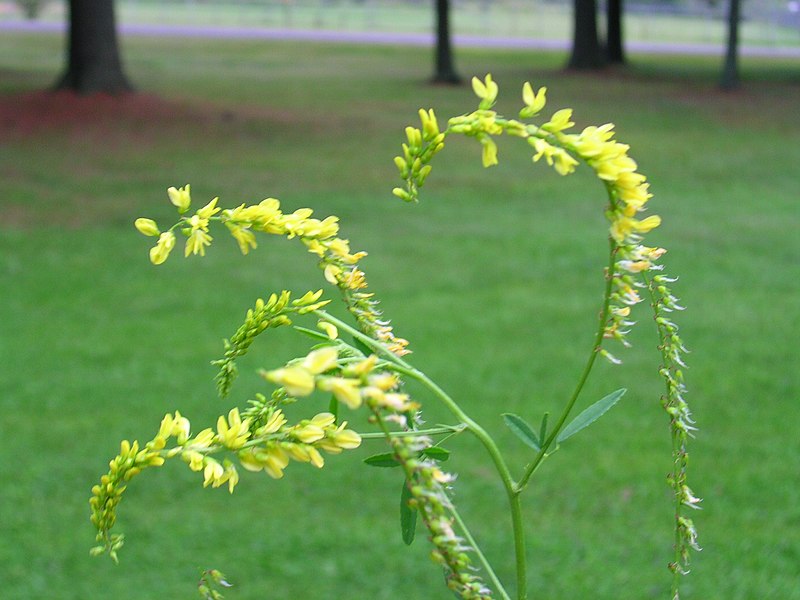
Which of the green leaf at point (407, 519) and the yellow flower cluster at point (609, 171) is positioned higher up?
the yellow flower cluster at point (609, 171)

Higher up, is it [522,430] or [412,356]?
[522,430]

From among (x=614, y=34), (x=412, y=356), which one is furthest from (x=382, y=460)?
(x=614, y=34)

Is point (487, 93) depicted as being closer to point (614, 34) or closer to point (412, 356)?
point (412, 356)

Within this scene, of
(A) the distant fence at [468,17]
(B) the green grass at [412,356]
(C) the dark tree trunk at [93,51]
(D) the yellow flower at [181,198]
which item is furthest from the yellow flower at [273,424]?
(A) the distant fence at [468,17]

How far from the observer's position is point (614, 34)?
93.4 feet

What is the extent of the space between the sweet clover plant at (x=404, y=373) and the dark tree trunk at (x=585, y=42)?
2551 centimetres

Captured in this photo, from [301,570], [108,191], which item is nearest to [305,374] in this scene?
[301,570]

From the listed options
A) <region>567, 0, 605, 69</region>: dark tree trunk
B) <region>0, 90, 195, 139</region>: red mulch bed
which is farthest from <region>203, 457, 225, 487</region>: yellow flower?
<region>567, 0, 605, 69</region>: dark tree trunk

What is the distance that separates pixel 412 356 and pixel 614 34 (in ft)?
79.6

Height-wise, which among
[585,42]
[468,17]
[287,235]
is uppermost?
[287,235]

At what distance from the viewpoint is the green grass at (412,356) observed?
4199mm

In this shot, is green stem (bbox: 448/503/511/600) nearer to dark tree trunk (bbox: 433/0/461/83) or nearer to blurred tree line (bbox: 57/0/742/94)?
blurred tree line (bbox: 57/0/742/94)

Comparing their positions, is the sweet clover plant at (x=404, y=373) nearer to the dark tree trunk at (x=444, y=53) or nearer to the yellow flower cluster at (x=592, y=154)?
the yellow flower cluster at (x=592, y=154)

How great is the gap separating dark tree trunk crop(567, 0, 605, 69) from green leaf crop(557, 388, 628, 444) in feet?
83.5
